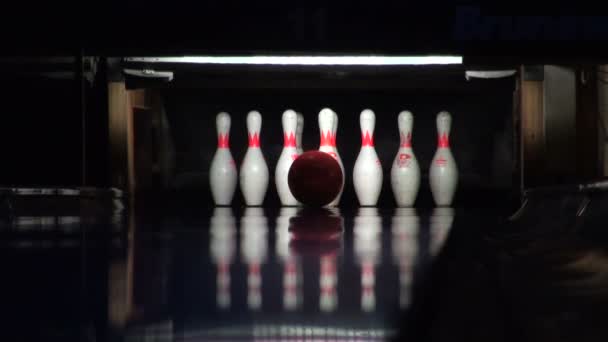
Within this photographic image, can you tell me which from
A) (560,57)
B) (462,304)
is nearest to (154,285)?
(462,304)

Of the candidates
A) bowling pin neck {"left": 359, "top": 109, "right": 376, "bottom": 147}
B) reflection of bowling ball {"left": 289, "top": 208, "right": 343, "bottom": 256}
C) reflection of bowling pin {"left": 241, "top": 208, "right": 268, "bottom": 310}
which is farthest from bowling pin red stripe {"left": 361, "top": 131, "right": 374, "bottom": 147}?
reflection of bowling pin {"left": 241, "top": 208, "right": 268, "bottom": 310}

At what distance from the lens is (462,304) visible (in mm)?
405

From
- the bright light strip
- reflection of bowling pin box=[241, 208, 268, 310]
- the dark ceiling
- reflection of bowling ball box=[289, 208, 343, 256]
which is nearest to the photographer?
reflection of bowling pin box=[241, 208, 268, 310]

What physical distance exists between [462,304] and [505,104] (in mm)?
2625

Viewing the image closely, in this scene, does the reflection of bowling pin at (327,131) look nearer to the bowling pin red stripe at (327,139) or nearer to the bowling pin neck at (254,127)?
the bowling pin red stripe at (327,139)

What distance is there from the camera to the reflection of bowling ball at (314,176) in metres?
2.17

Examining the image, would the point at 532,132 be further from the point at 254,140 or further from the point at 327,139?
the point at 254,140

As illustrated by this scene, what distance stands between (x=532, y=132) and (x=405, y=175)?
0.42 meters

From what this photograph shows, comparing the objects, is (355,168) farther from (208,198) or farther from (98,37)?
(98,37)

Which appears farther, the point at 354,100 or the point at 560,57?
the point at 354,100

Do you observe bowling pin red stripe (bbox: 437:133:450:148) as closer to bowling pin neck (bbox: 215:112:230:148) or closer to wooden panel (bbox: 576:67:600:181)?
wooden panel (bbox: 576:67:600:181)

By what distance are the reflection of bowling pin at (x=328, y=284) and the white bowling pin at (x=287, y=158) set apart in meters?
1.88

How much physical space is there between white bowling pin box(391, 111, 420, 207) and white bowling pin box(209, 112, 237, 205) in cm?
52

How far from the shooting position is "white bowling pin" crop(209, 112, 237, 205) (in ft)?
8.64
